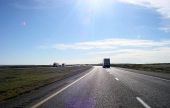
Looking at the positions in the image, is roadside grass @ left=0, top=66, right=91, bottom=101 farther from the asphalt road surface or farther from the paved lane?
the paved lane

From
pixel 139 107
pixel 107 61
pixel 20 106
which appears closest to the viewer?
pixel 139 107

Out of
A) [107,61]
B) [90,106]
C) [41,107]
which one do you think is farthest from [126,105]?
[107,61]

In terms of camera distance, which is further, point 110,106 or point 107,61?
point 107,61

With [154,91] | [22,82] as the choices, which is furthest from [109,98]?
[22,82]

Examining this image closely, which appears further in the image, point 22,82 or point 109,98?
point 22,82

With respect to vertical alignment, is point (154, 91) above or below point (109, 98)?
above

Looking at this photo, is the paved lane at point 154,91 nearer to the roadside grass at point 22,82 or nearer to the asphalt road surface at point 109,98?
the asphalt road surface at point 109,98

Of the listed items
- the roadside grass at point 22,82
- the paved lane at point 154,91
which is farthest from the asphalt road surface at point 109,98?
the roadside grass at point 22,82

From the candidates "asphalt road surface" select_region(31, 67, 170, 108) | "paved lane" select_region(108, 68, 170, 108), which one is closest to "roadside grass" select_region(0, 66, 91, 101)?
"asphalt road surface" select_region(31, 67, 170, 108)

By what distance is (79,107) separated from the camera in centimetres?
947

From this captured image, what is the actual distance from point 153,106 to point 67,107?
293cm

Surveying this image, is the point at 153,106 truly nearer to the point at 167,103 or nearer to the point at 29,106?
the point at 167,103

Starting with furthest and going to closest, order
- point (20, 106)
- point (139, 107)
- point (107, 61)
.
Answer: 1. point (107, 61)
2. point (20, 106)
3. point (139, 107)

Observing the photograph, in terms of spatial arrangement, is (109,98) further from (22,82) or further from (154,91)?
(22,82)
